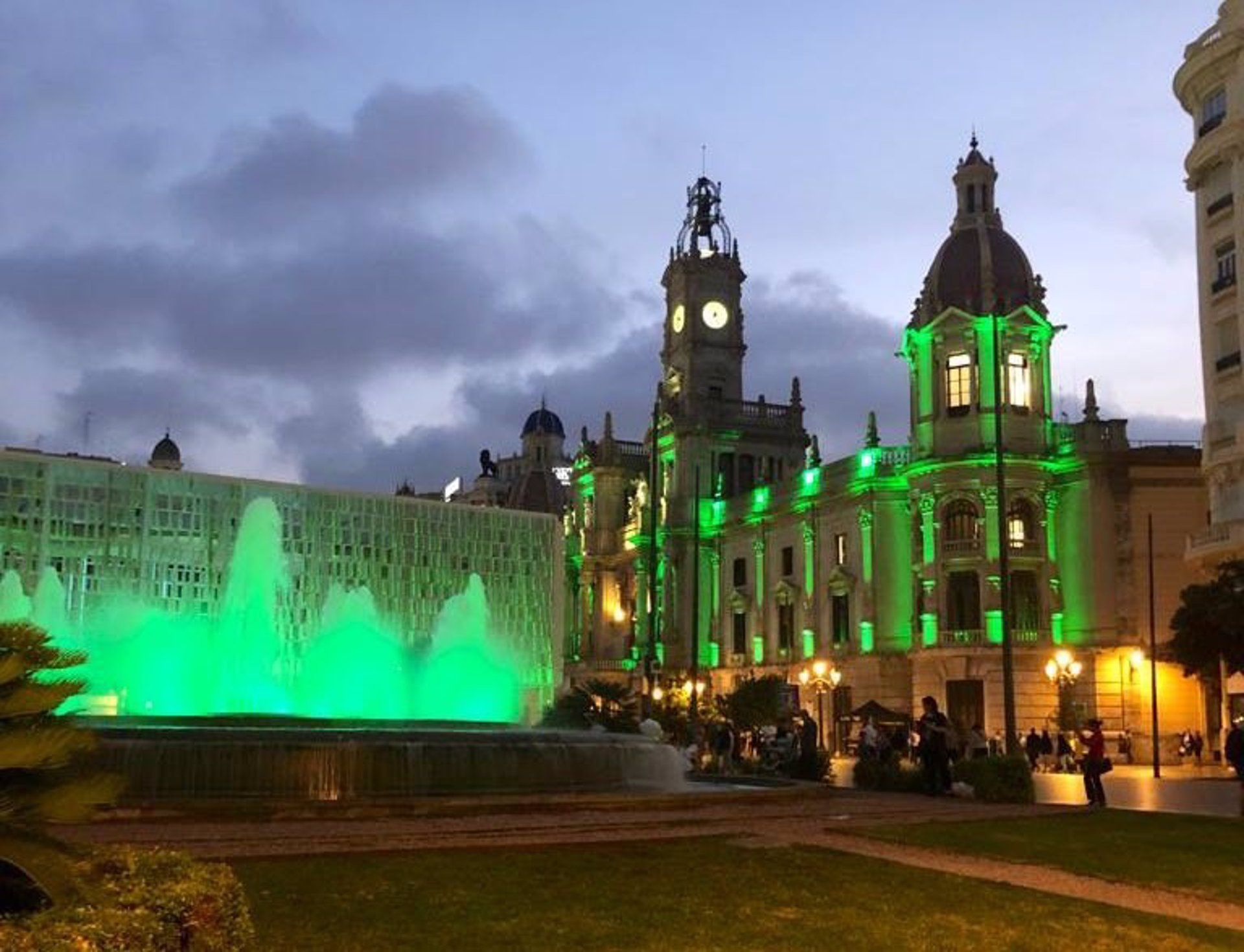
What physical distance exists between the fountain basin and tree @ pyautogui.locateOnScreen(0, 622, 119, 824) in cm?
1067

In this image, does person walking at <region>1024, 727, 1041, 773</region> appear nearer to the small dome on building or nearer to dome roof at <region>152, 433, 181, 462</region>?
the small dome on building

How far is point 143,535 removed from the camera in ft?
148

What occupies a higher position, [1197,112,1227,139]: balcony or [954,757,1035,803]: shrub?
[1197,112,1227,139]: balcony

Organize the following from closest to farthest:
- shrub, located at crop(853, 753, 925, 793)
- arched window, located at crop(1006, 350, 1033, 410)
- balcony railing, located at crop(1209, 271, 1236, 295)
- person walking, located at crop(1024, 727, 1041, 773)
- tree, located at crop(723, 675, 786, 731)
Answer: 1. shrub, located at crop(853, 753, 925, 793)
2. tree, located at crop(723, 675, 786, 731)
3. balcony railing, located at crop(1209, 271, 1236, 295)
4. person walking, located at crop(1024, 727, 1041, 773)
5. arched window, located at crop(1006, 350, 1033, 410)

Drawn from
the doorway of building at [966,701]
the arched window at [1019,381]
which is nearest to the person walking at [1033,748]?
the doorway of building at [966,701]

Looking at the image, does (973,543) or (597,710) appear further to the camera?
(973,543)

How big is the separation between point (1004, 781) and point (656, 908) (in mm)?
14692

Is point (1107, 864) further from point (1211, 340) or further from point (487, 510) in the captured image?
point (487, 510)

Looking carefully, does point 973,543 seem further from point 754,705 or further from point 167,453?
point 167,453

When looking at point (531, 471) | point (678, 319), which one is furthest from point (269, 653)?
point (531, 471)

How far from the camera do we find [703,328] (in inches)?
3258

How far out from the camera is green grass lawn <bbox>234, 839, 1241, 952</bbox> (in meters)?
9.94

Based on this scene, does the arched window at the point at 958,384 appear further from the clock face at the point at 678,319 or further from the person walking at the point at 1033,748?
the clock face at the point at 678,319

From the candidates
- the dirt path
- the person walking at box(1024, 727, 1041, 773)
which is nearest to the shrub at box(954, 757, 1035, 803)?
the dirt path
